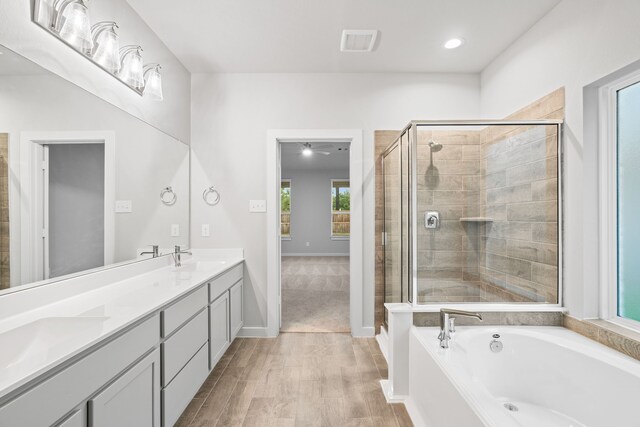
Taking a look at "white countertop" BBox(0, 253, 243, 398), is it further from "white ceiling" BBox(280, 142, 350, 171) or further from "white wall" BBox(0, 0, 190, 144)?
"white ceiling" BBox(280, 142, 350, 171)

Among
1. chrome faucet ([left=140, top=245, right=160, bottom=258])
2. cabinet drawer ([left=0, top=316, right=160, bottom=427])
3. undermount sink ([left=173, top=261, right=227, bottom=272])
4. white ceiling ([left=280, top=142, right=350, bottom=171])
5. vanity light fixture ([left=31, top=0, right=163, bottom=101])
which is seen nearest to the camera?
cabinet drawer ([left=0, top=316, right=160, bottom=427])

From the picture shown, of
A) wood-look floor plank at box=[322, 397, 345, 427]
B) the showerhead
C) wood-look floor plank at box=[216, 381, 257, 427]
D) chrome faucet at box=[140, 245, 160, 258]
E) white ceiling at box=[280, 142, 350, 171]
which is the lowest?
wood-look floor plank at box=[216, 381, 257, 427]

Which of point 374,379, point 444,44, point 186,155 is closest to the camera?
point 374,379

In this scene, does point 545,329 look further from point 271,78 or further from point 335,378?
point 271,78

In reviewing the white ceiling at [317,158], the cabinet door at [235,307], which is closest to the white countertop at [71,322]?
the cabinet door at [235,307]

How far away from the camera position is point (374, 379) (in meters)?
2.31

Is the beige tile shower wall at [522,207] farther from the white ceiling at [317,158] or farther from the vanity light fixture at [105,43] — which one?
the white ceiling at [317,158]

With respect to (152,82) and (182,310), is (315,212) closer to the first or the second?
(152,82)

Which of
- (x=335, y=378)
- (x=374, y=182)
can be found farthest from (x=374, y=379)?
(x=374, y=182)

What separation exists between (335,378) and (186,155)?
2413mm

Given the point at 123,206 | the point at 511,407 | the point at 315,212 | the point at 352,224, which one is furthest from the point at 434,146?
the point at 315,212

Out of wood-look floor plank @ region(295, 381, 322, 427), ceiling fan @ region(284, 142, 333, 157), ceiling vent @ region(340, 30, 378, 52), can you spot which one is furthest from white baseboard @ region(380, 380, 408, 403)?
ceiling fan @ region(284, 142, 333, 157)

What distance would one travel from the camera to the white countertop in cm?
91

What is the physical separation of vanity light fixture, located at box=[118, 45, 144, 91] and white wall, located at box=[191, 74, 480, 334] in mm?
1003
